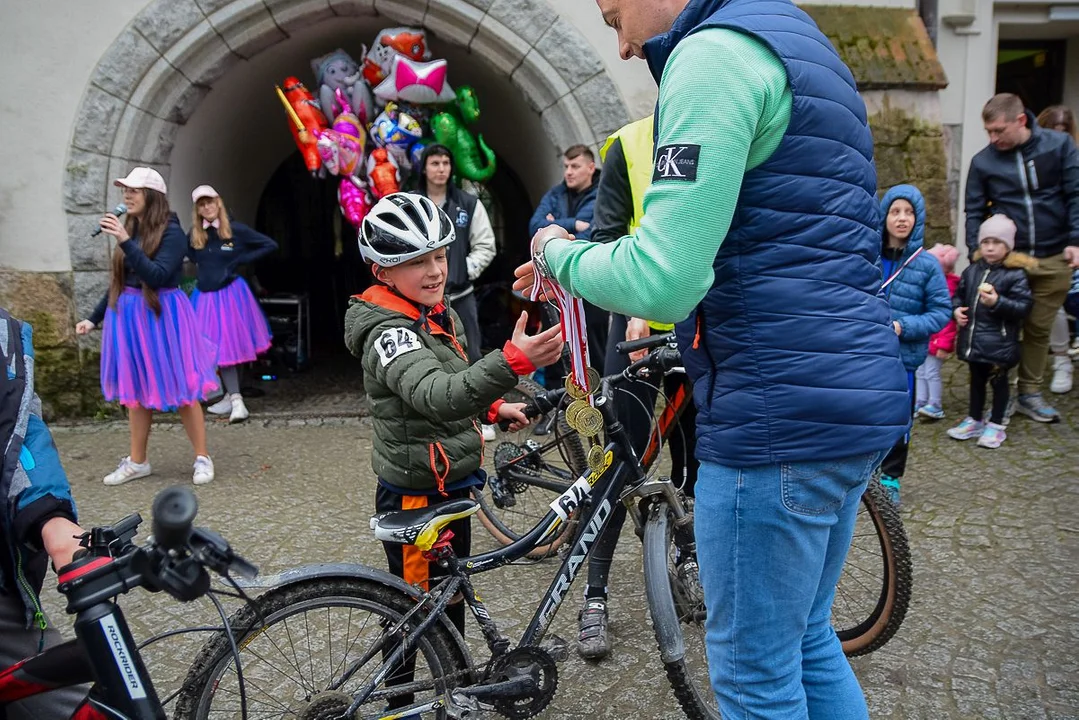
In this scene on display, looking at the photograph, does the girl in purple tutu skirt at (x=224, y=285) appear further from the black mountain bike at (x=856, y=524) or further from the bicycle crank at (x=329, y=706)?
the bicycle crank at (x=329, y=706)

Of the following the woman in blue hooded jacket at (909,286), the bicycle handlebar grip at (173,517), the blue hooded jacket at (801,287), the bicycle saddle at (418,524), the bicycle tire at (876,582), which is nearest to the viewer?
the bicycle handlebar grip at (173,517)

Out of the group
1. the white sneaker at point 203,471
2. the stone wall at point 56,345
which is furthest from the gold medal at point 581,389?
the stone wall at point 56,345

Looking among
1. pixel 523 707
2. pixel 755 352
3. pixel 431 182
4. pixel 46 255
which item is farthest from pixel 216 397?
pixel 755 352

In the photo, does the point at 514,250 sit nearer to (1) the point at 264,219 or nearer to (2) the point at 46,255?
(1) the point at 264,219

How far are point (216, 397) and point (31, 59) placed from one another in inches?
114

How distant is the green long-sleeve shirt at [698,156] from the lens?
4.67 feet

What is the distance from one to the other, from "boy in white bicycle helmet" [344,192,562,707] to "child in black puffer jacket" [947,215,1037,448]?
4.06 metres

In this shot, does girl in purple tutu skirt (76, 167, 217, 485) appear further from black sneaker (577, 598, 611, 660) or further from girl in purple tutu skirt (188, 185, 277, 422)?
black sneaker (577, 598, 611, 660)

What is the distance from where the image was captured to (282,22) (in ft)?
22.4

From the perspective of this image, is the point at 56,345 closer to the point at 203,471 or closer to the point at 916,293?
the point at 203,471

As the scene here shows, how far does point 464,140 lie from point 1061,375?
4909mm

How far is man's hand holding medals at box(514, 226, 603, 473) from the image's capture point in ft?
6.19

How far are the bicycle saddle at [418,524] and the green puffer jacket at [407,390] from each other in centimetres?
15

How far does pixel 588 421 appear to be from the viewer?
95.2 inches
